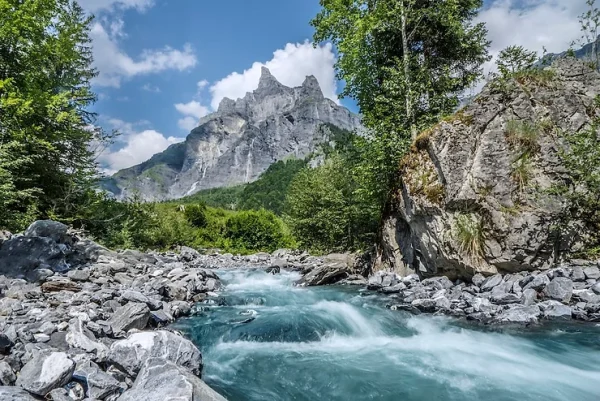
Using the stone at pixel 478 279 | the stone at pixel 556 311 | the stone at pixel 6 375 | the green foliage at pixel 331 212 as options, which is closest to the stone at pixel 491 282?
the stone at pixel 478 279

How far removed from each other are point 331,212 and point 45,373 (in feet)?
61.2

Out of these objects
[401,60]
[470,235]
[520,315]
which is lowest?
[520,315]

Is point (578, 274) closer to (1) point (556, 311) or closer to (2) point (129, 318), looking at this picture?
(1) point (556, 311)

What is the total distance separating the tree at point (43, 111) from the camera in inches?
511

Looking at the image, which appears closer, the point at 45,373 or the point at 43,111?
the point at 45,373

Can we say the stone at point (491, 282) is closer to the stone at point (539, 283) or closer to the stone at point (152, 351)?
the stone at point (539, 283)

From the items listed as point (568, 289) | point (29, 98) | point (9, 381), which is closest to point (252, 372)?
point (9, 381)

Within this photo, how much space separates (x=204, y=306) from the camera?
406 inches

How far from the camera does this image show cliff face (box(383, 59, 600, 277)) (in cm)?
909

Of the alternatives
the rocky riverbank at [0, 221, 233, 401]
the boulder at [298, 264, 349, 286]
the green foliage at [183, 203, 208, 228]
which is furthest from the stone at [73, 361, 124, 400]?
the green foliage at [183, 203, 208, 228]

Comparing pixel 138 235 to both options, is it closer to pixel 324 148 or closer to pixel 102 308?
pixel 324 148

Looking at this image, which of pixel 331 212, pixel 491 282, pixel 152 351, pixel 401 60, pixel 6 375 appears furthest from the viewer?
pixel 331 212

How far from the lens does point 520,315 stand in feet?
24.2

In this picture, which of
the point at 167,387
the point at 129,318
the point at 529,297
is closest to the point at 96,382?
the point at 167,387
